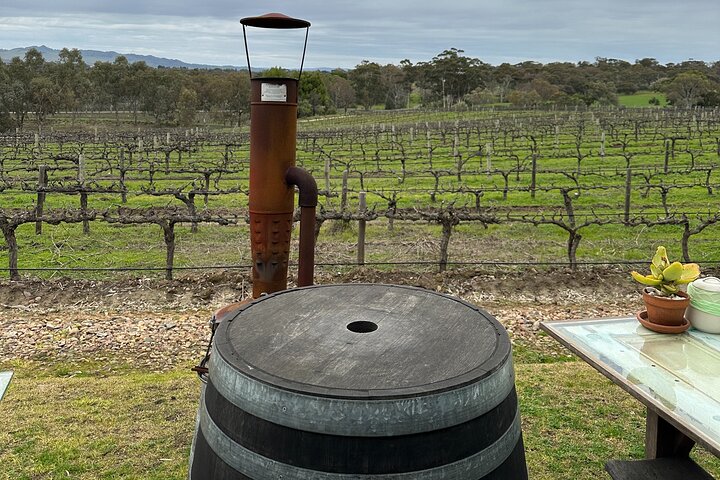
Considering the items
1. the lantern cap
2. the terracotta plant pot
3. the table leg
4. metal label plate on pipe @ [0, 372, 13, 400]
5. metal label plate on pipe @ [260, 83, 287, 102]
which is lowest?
metal label plate on pipe @ [0, 372, 13, 400]

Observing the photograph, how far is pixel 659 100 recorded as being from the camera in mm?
77062

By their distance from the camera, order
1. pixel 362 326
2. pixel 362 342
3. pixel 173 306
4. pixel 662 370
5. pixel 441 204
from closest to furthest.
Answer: pixel 362 342 → pixel 362 326 → pixel 662 370 → pixel 173 306 → pixel 441 204

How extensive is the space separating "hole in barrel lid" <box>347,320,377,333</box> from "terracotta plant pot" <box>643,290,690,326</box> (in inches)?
68.7

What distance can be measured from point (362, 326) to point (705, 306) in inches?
78.1

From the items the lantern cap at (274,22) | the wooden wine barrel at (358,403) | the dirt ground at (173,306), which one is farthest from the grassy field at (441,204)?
the wooden wine barrel at (358,403)

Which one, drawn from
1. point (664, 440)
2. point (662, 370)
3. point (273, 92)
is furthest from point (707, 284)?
point (273, 92)

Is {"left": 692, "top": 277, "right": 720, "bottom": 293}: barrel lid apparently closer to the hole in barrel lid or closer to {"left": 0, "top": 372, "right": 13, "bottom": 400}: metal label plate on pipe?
the hole in barrel lid

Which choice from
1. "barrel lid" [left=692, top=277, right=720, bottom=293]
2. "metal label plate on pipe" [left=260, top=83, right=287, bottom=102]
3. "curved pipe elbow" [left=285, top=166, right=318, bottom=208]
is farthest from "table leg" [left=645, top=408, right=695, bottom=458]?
"metal label plate on pipe" [left=260, top=83, right=287, bottom=102]

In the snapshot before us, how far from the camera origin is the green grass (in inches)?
158

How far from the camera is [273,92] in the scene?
137 inches

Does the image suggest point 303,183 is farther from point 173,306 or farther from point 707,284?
point 173,306

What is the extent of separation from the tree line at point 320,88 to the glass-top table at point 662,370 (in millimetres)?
51586

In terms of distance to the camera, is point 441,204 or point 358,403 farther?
point 441,204

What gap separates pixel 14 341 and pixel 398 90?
74.6 metres
